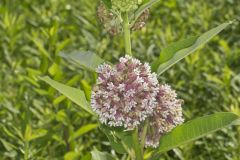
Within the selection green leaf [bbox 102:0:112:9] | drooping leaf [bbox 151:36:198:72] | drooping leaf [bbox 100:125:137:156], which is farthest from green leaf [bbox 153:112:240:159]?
green leaf [bbox 102:0:112:9]

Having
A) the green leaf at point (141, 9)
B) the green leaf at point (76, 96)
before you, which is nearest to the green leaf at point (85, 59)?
the green leaf at point (76, 96)

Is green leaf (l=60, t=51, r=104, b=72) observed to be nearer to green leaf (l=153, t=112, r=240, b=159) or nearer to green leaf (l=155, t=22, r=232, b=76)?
green leaf (l=155, t=22, r=232, b=76)

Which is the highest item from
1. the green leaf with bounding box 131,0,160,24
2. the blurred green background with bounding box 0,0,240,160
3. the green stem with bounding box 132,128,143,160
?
the blurred green background with bounding box 0,0,240,160

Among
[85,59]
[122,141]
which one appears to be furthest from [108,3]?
[122,141]

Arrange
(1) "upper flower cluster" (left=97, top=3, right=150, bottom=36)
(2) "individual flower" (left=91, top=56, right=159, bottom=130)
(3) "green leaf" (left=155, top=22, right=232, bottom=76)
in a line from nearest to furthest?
(2) "individual flower" (left=91, top=56, right=159, bottom=130) < (3) "green leaf" (left=155, top=22, right=232, bottom=76) < (1) "upper flower cluster" (left=97, top=3, right=150, bottom=36)

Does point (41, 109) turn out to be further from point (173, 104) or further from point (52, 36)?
point (173, 104)

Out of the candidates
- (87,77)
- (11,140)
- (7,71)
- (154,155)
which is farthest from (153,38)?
(154,155)

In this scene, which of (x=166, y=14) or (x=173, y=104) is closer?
(x=173, y=104)

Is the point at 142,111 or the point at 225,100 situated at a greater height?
the point at 225,100
